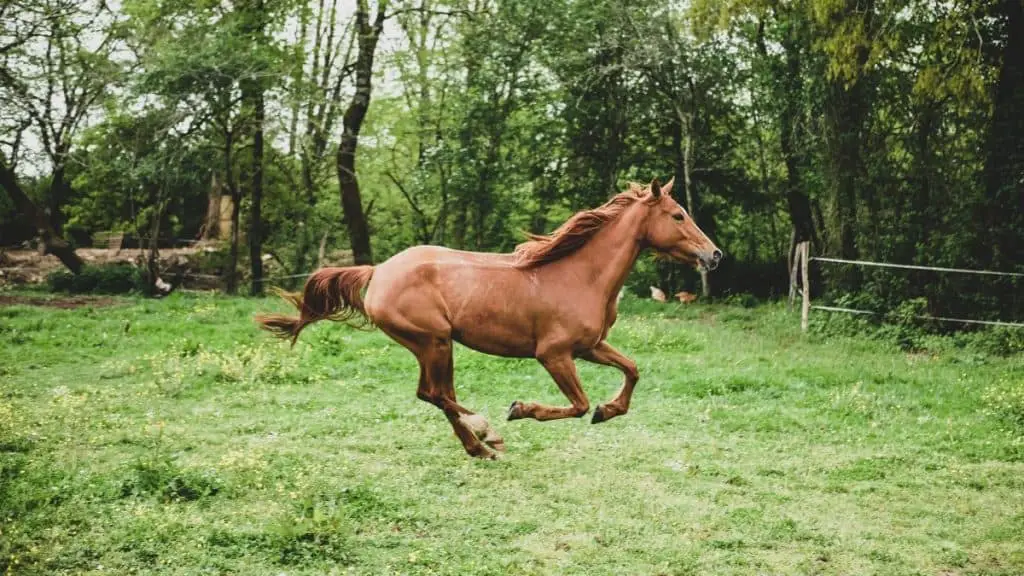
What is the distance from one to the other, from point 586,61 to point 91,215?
55.1 feet

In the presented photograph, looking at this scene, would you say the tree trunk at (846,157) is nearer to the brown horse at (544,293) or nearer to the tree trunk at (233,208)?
the brown horse at (544,293)

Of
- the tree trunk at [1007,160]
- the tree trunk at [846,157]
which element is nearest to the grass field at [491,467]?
the tree trunk at [1007,160]

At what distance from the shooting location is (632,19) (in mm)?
20641

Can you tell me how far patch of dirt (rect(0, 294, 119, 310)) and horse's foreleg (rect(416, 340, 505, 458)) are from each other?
13968 mm

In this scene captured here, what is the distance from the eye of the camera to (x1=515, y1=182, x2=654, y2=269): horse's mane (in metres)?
6.91

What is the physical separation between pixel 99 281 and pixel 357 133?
308 inches

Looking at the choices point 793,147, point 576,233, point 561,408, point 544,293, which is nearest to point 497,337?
point 544,293

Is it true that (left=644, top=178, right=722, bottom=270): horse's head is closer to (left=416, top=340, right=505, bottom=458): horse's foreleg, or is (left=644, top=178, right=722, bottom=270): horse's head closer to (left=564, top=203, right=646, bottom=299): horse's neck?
(left=564, top=203, right=646, bottom=299): horse's neck

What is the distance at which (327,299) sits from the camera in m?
7.38

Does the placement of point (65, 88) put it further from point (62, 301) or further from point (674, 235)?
point (674, 235)

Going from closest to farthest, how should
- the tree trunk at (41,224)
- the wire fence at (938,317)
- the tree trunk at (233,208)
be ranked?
the wire fence at (938,317), the tree trunk at (233,208), the tree trunk at (41,224)

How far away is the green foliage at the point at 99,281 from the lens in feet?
74.0

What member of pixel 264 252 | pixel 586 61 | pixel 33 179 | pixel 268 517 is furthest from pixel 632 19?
pixel 33 179

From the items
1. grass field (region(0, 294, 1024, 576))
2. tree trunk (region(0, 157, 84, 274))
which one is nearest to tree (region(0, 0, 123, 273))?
tree trunk (region(0, 157, 84, 274))
